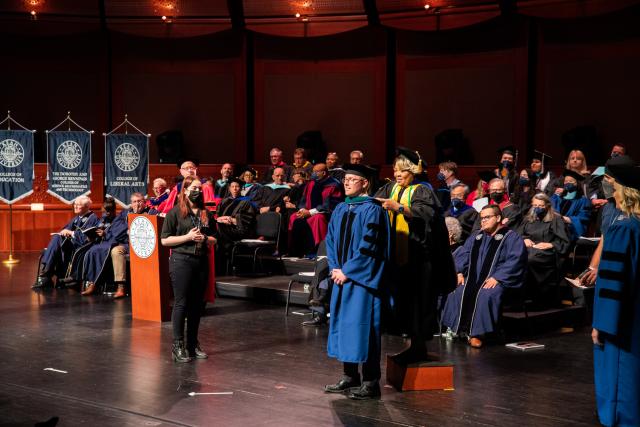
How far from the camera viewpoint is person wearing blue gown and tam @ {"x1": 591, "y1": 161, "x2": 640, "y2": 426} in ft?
15.5

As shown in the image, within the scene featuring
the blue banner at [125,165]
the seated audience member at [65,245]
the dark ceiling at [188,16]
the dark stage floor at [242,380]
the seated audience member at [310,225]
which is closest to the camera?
the dark stage floor at [242,380]

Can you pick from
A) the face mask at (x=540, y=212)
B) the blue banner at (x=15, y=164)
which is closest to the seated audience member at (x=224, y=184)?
the blue banner at (x=15, y=164)

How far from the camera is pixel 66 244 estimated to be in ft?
35.4

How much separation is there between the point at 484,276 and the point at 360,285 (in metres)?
2.63

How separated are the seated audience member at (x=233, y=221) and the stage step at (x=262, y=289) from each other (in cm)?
50

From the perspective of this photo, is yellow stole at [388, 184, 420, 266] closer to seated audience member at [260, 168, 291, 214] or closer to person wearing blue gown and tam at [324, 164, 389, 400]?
person wearing blue gown and tam at [324, 164, 389, 400]

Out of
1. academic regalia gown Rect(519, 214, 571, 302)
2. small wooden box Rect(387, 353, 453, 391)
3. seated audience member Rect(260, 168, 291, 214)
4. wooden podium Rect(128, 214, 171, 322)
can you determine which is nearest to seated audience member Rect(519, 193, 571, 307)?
academic regalia gown Rect(519, 214, 571, 302)

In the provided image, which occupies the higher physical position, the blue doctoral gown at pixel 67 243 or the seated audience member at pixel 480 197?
the seated audience member at pixel 480 197

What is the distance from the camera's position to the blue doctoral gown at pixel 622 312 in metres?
4.72

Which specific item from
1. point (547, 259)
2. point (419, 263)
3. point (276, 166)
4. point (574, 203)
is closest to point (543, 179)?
point (574, 203)

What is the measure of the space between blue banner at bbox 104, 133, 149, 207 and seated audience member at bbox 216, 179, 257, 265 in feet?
5.27

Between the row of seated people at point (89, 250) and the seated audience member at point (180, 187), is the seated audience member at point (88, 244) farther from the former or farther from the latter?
the seated audience member at point (180, 187)

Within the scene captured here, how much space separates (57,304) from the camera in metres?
9.45

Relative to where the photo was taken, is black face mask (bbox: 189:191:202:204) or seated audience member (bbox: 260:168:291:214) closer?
black face mask (bbox: 189:191:202:204)
